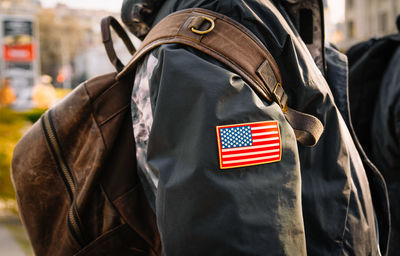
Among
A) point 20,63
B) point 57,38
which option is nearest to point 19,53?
point 20,63

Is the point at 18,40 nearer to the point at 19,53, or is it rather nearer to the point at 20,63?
the point at 19,53

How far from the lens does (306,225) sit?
3.92ft

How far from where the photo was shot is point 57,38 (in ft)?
206

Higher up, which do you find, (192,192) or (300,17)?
(300,17)

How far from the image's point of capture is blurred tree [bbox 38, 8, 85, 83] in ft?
203

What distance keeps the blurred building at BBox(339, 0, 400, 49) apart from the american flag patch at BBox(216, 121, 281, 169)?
36766mm

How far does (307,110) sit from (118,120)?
0.57 metres

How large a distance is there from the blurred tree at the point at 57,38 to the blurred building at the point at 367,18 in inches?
1514

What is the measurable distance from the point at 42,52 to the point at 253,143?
6808cm

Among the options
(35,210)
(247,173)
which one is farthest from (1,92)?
(247,173)

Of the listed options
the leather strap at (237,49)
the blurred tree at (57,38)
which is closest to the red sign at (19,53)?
the leather strap at (237,49)

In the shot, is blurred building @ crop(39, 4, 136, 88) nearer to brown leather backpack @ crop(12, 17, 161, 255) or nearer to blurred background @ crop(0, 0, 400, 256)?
blurred background @ crop(0, 0, 400, 256)

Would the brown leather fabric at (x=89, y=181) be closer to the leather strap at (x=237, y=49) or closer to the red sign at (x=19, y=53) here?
the leather strap at (x=237, y=49)

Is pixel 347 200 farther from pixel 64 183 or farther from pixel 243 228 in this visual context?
pixel 64 183
